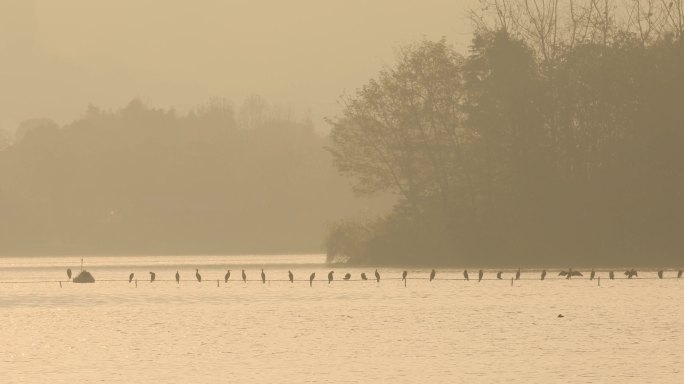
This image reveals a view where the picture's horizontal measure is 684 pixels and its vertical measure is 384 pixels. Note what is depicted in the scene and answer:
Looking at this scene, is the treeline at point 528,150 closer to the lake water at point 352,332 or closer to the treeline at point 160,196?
the lake water at point 352,332

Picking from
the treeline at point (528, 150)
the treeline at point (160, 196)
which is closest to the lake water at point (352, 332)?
the treeline at point (528, 150)

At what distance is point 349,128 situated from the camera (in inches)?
3971

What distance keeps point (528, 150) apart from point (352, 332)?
42903 millimetres

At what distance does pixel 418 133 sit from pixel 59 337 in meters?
49.0

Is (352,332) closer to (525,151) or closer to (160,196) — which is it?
(525,151)

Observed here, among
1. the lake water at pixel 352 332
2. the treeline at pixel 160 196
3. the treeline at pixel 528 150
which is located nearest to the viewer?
the lake water at pixel 352 332

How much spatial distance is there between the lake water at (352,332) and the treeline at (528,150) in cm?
758

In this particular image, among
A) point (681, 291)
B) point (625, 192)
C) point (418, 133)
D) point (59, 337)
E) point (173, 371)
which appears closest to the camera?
point (173, 371)

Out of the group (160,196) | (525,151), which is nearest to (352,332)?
(525,151)

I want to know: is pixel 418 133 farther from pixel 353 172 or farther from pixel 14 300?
pixel 14 300

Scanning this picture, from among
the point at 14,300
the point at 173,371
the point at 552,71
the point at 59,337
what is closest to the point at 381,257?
the point at 552,71

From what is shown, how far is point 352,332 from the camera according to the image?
2106 inches

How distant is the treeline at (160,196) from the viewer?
171625 mm

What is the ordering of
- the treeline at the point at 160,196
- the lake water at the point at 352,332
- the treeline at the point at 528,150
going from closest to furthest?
the lake water at the point at 352,332 → the treeline at the point at 528,150 → the treeline at the point at 160,196
